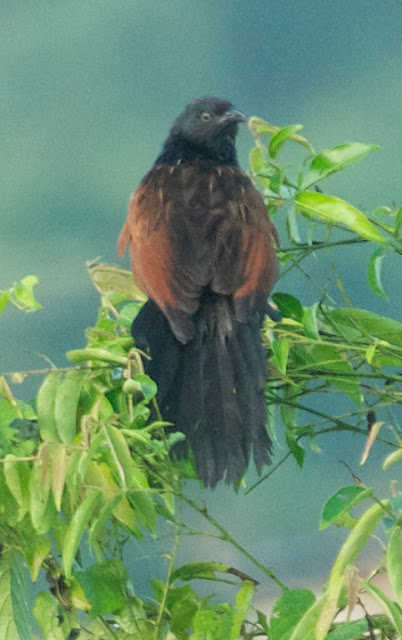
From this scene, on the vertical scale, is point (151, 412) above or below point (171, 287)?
below

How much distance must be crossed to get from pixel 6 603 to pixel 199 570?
0.25 metres

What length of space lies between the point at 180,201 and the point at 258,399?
14.1 inches

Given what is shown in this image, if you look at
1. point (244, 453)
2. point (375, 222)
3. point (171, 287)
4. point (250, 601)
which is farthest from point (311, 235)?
point (250, 601)

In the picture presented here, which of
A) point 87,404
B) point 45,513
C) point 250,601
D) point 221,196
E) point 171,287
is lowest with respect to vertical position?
point 250,601

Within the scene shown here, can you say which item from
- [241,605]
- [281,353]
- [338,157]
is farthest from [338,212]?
[241,605]

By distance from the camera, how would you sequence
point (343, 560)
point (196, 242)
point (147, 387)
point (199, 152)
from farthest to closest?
point (199, 152)
point (196, 242)
point (147, 387)
point (343, 560)

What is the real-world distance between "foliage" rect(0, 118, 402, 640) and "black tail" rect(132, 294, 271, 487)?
0.10ft

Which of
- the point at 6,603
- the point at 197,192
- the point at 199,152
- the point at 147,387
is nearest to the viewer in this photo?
the point at 147,387

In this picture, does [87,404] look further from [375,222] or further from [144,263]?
[375,222]

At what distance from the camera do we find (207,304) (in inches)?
49.3

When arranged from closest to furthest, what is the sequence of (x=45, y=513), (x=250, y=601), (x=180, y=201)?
(x=45, y=513)
(x=250, y=601)
(x=180, y=201)

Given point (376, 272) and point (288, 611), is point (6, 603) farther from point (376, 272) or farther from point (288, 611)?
point (376, 272)

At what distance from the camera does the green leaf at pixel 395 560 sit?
950mm

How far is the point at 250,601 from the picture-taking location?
1219 millimetres
